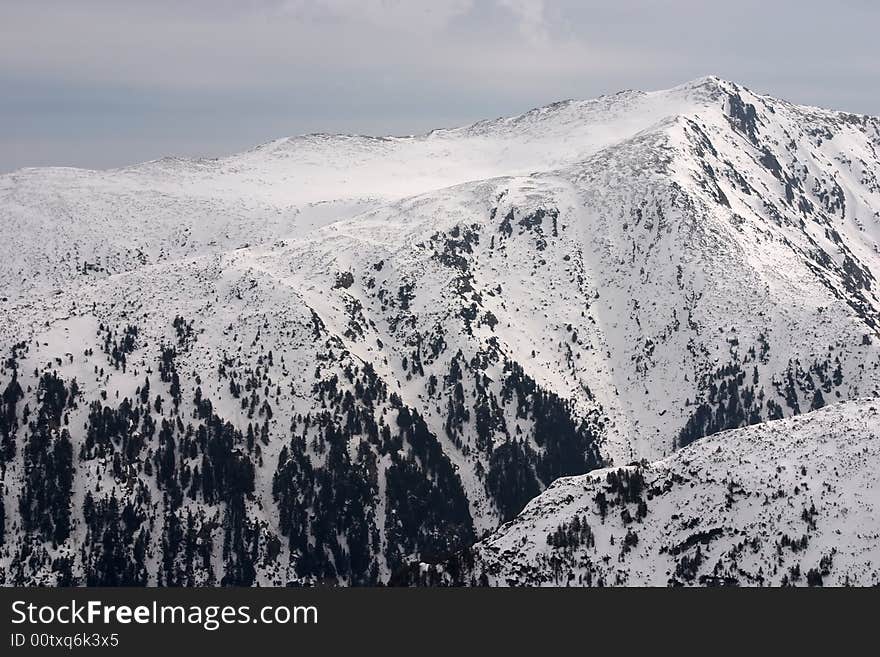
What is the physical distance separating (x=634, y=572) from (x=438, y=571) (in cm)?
3972

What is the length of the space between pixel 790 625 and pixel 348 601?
55692 mm

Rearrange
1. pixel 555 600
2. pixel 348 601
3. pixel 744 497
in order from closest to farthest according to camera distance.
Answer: pixel 348 601, pixel 555 600, pixel 744 497

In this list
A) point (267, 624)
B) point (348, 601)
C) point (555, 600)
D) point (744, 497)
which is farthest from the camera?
point (744, 497)

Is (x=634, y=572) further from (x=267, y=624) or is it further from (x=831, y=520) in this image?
(x=267, y=624)

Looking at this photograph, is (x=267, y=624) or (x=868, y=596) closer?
→ (x=267, y=624)

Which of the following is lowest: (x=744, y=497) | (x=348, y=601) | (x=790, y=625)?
(x=790, y=625)

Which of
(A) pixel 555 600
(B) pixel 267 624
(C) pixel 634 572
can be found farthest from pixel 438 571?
(B) pixel 267 624

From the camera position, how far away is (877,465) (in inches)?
7771

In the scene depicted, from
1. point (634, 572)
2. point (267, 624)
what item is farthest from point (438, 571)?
point (267, 624)

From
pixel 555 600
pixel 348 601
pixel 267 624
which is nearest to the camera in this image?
pixel 267 624

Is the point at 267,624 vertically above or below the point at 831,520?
below

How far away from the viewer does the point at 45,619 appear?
4628 inches

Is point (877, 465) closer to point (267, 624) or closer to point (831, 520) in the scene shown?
point (831, 520)

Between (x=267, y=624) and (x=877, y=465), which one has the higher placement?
(x=877, y=465)
